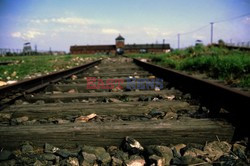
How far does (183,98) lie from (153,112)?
2.80 ft

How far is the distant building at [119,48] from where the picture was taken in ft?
280

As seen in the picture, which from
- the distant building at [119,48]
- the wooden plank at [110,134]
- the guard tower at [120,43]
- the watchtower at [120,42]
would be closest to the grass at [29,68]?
the wooden plank at [110,134]

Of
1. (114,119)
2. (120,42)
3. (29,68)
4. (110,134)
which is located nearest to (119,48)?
(120,42)

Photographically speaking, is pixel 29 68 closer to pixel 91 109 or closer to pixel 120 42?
pixel 91 109

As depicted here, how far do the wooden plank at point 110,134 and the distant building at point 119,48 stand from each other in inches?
3256

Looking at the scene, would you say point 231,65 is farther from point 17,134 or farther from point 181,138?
point 17,134

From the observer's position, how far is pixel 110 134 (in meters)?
1.60

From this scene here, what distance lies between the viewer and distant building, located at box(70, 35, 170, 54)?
280ft

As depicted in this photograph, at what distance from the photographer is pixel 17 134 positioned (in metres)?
1.58

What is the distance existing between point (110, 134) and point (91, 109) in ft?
2.33

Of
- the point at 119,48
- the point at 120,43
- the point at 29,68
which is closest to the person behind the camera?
the point at 29,68

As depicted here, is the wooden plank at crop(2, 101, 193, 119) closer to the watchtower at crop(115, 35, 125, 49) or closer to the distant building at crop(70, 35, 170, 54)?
the distant building at crop(70, 35, 170, 54)

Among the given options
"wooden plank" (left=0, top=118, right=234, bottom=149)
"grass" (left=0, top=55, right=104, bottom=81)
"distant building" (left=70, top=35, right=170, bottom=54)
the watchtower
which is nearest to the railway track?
"wooden plank" (left=0, top=118, right=234, bottom=149)

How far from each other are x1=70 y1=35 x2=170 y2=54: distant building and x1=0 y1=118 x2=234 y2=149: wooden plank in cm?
8270
